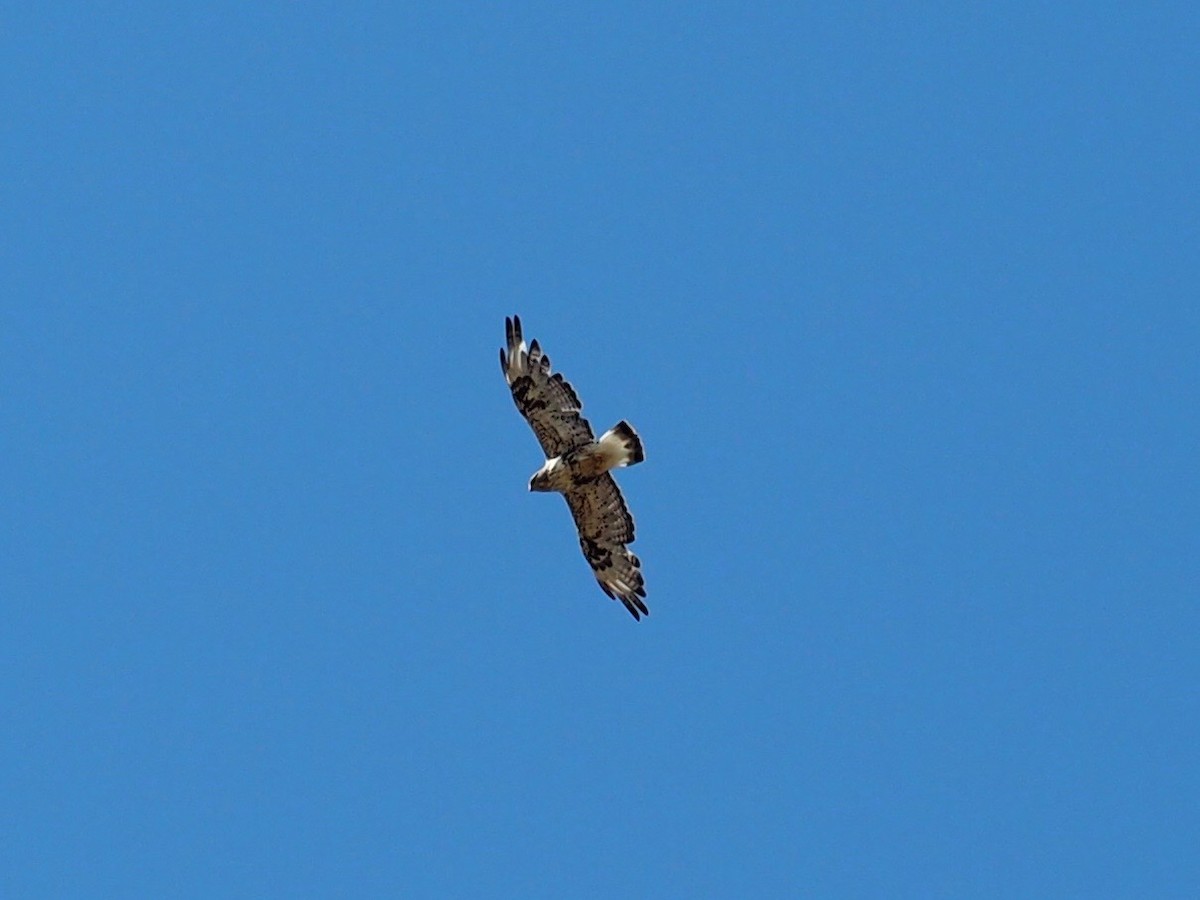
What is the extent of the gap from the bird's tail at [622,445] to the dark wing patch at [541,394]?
211 millimetres

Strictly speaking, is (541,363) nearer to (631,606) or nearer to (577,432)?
(577,432)

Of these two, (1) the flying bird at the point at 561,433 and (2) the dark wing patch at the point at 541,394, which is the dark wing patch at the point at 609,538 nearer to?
(1) the flying bird at the point at 561,433

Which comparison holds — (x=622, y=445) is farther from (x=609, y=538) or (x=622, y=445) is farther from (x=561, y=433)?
(x=609, y=538)

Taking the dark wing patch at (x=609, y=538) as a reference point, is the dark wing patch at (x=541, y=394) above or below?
above

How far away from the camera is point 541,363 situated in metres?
21.8

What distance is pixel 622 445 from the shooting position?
862 inches

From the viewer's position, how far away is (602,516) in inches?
904

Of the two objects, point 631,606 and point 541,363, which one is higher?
point 541,363

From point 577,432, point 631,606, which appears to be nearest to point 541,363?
point 577,432

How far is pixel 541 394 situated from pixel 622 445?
109cm

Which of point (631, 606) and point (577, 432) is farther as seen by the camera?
point (631, 606)

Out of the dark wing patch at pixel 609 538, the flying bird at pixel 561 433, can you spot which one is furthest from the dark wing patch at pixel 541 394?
the dark wing patch at pixel 609 538

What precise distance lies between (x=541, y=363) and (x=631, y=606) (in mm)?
3557

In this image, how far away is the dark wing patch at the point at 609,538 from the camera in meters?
22.7
